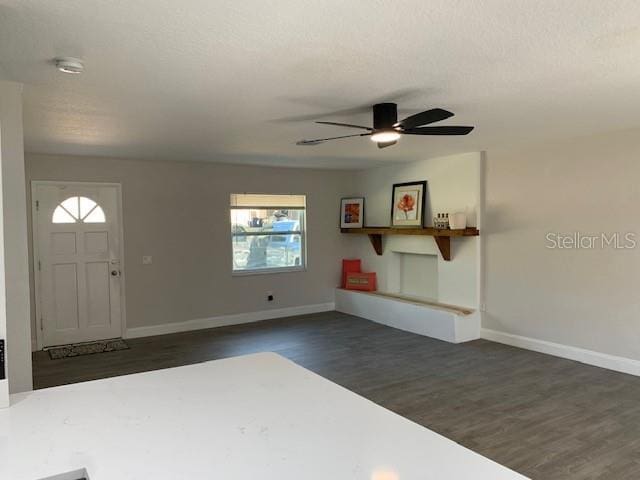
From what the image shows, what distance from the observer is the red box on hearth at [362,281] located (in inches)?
297

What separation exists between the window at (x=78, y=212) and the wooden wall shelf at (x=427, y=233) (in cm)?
381

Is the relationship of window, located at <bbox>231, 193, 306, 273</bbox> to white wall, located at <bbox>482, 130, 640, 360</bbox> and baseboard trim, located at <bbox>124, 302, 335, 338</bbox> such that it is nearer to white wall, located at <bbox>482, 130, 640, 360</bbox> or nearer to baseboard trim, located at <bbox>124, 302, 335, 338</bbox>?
baseboard trim, located at <bbox>124, 302, 335, 338</bbox>

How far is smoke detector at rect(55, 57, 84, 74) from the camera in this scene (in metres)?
2.38

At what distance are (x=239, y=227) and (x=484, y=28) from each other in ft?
17.7

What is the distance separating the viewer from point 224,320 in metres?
6.89

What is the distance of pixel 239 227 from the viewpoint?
7.04 meters

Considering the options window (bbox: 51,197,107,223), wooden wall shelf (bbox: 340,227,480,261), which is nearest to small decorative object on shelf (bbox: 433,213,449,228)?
wooden wall shelf (bbox: 340,227,480,261)

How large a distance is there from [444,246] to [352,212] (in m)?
2.05

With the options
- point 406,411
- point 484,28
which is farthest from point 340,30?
point 406,411

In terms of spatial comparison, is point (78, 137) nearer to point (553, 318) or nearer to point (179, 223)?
point (179, 223)

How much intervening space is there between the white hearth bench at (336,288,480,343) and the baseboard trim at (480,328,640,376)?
30 cm

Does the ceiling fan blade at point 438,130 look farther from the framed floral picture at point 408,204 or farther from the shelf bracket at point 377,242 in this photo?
the shelf bracket at point 377,242

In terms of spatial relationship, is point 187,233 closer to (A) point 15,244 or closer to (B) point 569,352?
(A) point 15,244

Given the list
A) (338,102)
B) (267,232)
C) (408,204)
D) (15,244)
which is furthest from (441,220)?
(15,244)
